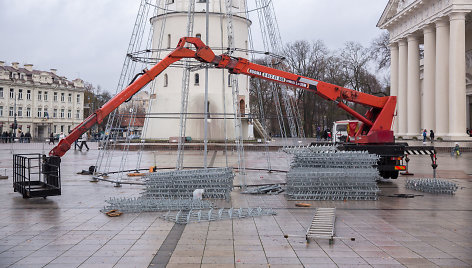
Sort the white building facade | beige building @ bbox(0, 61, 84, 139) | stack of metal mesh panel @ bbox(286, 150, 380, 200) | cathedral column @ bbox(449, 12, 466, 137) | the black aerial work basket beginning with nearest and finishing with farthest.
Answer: the black aerial work basket
stack of metal mesh panel @ bbox(286, 150, 380, 200)
cathedral column @ bbox(449, 12, 466, 137)
the white building facade
beige building @ bbox(0, 61, 84, 139)

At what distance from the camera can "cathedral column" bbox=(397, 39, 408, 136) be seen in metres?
48.7

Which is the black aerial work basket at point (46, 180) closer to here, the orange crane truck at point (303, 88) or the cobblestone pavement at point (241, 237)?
the orange crane truck at point (303, 88)

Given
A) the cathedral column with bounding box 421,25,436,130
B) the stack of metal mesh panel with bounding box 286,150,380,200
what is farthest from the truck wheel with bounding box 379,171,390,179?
the cathedral column with bounding box 421,25,436,130

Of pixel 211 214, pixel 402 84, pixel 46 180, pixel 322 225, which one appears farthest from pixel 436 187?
pixel 402 84

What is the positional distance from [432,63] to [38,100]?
75.0 meters

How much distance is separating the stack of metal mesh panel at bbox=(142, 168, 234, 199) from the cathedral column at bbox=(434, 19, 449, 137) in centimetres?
3230

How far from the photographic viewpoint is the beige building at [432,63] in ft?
126

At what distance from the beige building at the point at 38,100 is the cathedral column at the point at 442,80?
66.4m

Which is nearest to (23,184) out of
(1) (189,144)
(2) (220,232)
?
(2) (220,232)

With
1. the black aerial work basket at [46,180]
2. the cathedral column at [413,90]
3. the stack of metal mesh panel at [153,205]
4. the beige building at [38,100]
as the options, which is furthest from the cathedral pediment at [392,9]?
the beige building at [38,100]

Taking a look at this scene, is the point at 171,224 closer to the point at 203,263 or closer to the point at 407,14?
the point at 203,263

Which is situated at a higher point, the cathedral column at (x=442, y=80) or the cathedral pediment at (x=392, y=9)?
the cathedral pediment at (x=392, y=9)

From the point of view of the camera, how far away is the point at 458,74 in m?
38.3

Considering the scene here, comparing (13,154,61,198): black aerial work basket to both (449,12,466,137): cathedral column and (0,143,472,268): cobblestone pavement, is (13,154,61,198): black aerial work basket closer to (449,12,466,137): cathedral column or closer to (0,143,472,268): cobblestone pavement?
(0,143,472,268): cobblestone pavement
